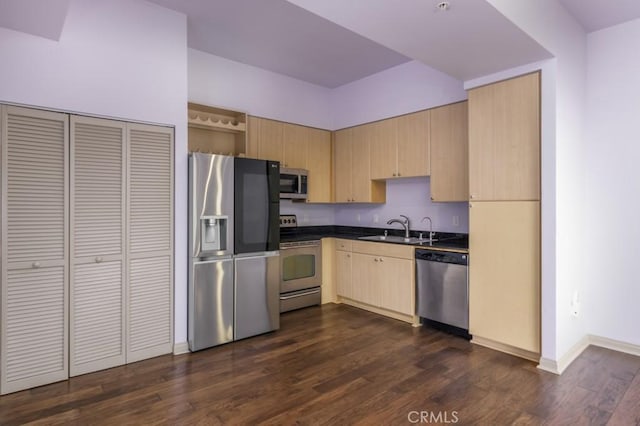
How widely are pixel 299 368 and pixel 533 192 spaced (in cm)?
233

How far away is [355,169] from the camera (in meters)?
4.81

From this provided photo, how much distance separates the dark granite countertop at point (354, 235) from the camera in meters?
3.70

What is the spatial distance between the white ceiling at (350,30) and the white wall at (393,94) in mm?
178

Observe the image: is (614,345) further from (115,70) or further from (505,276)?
(115,70)

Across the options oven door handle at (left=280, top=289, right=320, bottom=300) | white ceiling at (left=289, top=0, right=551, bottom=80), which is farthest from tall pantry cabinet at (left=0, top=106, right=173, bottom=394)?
white ceiling at (left=289, top=0, right=551, bottom=80)

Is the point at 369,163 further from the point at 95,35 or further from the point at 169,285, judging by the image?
the point at 95,35

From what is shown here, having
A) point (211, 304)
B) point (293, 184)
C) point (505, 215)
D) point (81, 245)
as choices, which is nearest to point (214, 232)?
point (211, 304)

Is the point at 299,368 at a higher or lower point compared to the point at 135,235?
lower

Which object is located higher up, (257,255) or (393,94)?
(393,94)

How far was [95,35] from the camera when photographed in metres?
2.75

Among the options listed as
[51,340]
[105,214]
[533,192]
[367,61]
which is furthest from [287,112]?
[51,340]

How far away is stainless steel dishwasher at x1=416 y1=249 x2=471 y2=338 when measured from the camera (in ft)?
11.1

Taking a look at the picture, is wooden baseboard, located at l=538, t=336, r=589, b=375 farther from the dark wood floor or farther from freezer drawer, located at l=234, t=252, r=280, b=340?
freezer drawer, located at l=234, t=252, r=280, b=340

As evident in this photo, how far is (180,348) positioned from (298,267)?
1.68 metres
